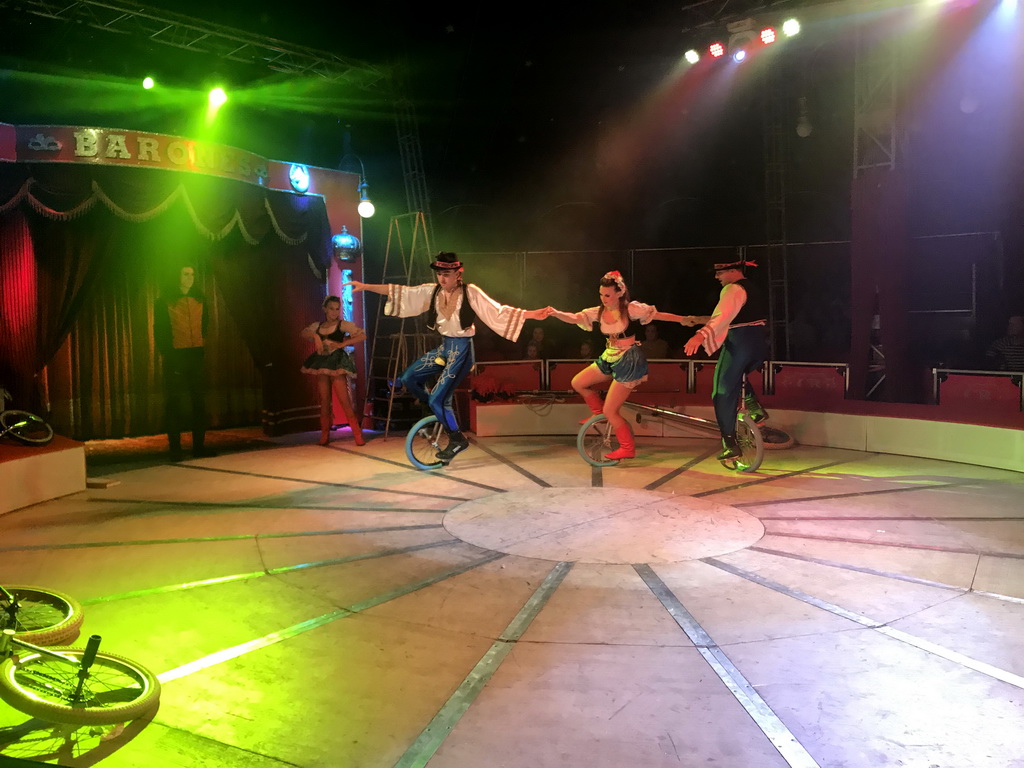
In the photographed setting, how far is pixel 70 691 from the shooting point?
2.87 meters

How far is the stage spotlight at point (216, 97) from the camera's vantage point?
9.35 meters

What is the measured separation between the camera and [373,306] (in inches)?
451

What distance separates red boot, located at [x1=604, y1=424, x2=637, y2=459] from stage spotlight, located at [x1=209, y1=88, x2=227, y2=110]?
6276 mm

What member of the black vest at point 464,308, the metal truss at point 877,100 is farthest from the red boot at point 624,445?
the metal truss at point 877,100

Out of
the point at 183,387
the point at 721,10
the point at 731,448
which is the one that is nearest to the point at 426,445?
the point at 183,387

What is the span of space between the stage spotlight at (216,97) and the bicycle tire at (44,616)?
7246 millimetres

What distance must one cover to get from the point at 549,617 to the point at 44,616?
2.47 m

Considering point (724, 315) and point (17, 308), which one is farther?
point (17, 308)

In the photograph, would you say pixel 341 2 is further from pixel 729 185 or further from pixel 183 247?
pixel 729 185

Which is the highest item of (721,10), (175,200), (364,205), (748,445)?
(721,10)

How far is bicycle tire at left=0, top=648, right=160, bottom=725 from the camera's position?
2699 mm

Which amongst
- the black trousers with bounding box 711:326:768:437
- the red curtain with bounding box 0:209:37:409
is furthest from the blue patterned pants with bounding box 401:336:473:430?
the red curtain with bounding box 0:209:37:409

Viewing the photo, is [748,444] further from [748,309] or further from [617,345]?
[617,345]

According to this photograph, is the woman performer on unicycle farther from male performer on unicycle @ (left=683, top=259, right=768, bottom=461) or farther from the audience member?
the audience member
